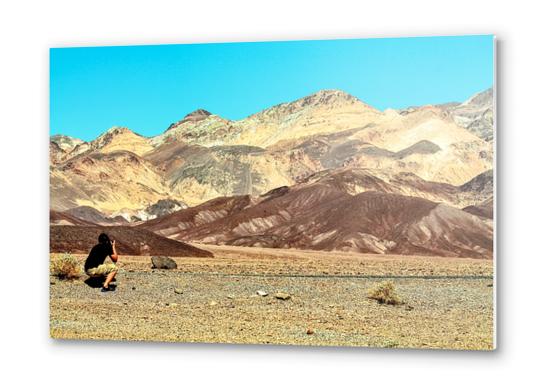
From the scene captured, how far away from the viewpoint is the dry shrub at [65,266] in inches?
485

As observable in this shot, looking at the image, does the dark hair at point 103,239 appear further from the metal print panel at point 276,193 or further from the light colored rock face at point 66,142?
the light colored rock face at point 66,142

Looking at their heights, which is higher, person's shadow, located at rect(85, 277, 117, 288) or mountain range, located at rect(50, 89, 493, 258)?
mountain range, located at rect(50, 89, 493, 258)

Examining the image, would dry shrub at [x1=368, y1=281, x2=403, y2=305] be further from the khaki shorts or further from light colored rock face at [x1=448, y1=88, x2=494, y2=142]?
the khaki shorts

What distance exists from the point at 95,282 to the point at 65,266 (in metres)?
0.44

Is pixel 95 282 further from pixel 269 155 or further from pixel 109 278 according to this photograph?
pixel 269 155

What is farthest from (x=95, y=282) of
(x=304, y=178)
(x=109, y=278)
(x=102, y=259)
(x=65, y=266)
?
(x=304, y=178)

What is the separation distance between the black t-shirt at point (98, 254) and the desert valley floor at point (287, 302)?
21cm

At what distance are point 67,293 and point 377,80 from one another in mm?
4789

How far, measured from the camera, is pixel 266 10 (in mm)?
11727

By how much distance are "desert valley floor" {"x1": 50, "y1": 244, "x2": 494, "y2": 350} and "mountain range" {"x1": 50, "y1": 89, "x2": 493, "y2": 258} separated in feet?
0.78

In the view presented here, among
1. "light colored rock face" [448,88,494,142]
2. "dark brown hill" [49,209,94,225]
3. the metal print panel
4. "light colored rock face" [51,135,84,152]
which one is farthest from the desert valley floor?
"light colored rock face" [51,135,84,152]

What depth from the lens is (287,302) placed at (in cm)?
1185

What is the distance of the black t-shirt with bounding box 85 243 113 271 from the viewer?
490 inches

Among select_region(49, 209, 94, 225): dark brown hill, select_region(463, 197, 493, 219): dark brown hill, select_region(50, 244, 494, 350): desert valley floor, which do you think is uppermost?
select_region(463, 197, 493, 219): dark brown hill
